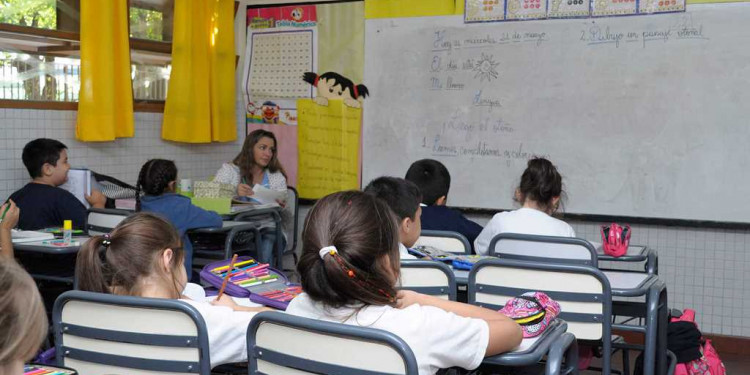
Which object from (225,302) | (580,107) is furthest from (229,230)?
(225,302)

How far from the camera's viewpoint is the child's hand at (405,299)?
6.08 feet

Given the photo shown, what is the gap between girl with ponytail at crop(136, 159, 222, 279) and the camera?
443cm

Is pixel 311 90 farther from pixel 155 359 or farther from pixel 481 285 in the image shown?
pixel 155 359

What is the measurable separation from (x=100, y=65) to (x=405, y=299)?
12.6 ft

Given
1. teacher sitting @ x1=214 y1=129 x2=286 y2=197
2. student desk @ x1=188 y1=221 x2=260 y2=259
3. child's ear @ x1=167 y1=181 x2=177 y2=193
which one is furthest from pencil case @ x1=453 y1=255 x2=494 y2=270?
teacher sitting @ x1=214 y1=129 x2=286 y2=197

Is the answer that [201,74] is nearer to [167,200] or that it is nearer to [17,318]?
[167,200]

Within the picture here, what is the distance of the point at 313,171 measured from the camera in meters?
6.28

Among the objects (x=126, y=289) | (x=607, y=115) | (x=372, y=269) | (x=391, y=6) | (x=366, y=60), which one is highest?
(x=391, y=6)

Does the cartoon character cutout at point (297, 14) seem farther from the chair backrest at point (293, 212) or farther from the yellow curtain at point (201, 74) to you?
the chair backrest at point (293, 212)

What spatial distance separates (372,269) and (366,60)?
4337 millimetres

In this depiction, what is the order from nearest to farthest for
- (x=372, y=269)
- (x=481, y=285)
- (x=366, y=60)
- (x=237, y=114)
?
(x=372, y=269), (x=481, y=285), (x=366, y=60), (x=237, y=114)

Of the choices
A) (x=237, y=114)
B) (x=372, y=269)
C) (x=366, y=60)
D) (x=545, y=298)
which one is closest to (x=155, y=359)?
(x=372, y=269)

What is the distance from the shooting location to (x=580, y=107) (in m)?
5.16

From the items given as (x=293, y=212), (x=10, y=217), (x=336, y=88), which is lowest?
(x=293, y=212)
